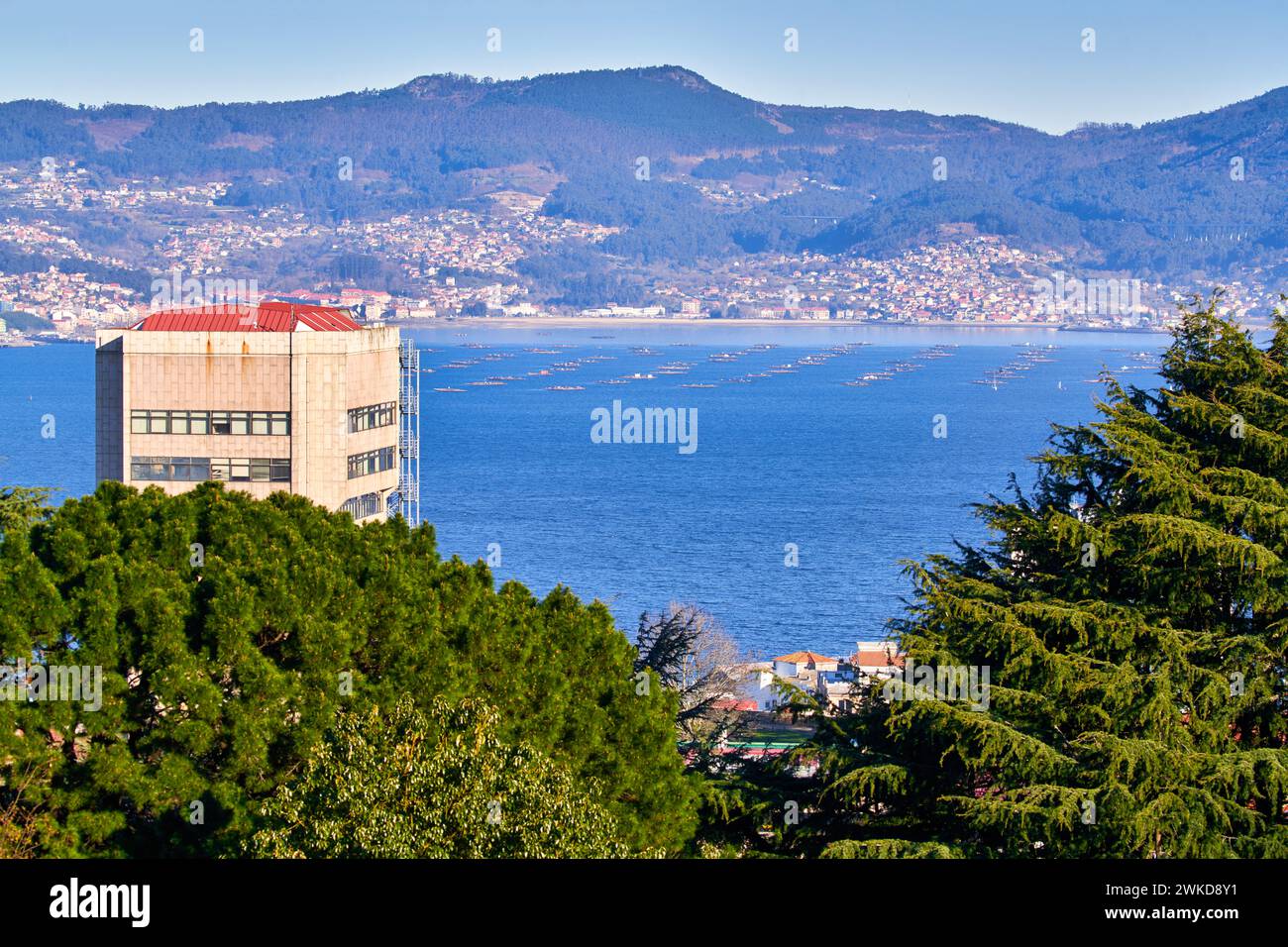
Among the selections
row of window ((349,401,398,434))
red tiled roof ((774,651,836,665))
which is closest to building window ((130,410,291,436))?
row of window ((349,401,398,434))

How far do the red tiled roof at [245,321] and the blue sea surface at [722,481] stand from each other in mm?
14651

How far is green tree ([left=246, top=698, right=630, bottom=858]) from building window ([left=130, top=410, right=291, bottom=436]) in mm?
21266

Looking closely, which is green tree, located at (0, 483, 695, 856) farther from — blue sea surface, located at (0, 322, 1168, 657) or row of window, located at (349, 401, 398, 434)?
blue sea surface, located at (0, 322, 1168, 657)

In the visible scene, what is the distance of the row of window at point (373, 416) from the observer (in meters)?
35.6

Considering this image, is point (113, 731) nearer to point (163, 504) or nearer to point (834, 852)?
point (163, 504)

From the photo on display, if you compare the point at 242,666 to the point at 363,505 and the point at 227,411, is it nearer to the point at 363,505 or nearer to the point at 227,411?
the point at 227,411

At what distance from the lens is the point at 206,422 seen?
3481 cm

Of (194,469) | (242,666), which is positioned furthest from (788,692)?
(194,469)

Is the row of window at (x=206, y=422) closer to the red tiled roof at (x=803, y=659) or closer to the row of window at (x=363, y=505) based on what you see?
the row of window at (x=363, y=505)

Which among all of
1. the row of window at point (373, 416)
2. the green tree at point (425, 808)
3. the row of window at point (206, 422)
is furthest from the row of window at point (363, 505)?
the green tree at point (425, 808)

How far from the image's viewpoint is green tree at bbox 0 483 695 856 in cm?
1661

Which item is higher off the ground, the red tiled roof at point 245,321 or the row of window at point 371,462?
the red tiled roof at point 245,321
